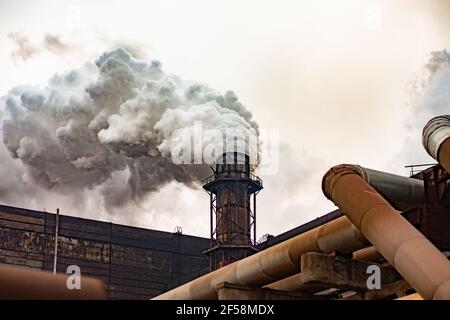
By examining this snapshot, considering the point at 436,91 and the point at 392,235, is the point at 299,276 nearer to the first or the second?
the point at 392,235

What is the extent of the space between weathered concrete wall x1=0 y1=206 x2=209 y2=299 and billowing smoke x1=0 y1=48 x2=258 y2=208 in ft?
12.6

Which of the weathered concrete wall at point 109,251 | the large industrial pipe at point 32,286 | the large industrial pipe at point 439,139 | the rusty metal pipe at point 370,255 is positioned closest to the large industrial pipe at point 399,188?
the large industrial pipe at point 439,139

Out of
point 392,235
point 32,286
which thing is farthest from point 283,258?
point 32,286

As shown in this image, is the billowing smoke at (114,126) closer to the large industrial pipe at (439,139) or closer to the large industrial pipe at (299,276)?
Result: the large industrial pipe at (299,276)

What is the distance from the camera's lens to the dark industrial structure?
133ft

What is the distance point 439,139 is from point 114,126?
30291 millimetres

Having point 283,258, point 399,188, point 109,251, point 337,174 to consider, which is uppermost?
point 109,251

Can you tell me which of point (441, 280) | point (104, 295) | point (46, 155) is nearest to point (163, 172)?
point (46, 155)

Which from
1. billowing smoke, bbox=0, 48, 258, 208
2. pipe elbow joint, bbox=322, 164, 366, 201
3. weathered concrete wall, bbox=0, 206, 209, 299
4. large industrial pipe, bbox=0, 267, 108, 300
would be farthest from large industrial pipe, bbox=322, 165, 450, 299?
weathered concrete wall, bbox=0, 206, 209, 299

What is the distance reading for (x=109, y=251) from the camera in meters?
45.8

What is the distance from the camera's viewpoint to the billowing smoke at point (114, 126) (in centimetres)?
4253

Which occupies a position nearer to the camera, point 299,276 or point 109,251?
point 299,276

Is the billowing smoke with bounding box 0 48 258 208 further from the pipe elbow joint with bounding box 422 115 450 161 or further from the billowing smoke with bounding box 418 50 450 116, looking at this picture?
the pipe elbow joint with bounding box 422 115 450 161
